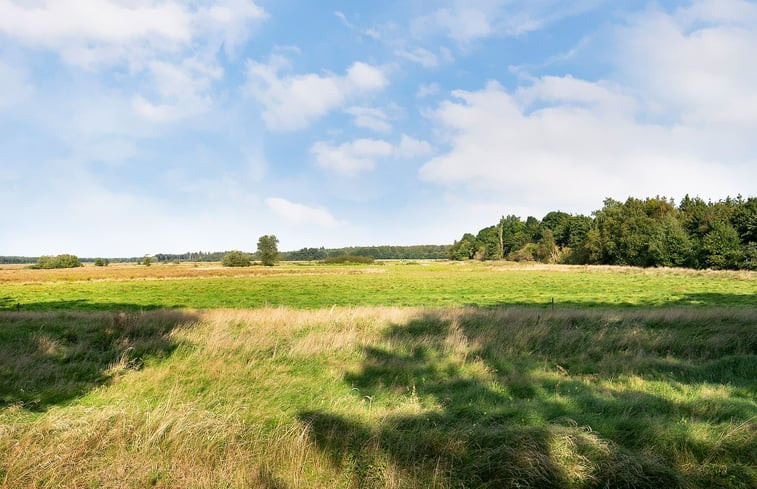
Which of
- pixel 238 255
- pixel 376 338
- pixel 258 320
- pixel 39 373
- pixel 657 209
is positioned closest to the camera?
pixel 39 373

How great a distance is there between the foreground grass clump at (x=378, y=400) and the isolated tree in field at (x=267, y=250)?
120 m

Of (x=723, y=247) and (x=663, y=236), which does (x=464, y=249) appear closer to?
(x=663, y=236)

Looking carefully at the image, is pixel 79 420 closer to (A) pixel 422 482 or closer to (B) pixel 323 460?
(B) pixel 323 460

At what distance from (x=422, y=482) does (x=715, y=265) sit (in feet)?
250

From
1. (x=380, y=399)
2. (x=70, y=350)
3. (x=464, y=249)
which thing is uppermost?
(x=464, y=249)

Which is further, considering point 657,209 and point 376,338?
point 657,209

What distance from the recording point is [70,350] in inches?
416

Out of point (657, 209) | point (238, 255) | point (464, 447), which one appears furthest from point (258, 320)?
point (238, 255)

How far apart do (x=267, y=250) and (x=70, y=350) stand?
4909 inches

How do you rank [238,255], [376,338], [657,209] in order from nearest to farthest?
[376,338] → [657,209] → [238,255]

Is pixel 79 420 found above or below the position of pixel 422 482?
above

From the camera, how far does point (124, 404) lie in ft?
21.7

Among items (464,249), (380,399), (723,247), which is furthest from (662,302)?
(464,249)

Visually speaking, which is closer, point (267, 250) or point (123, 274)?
point (123, 274)
